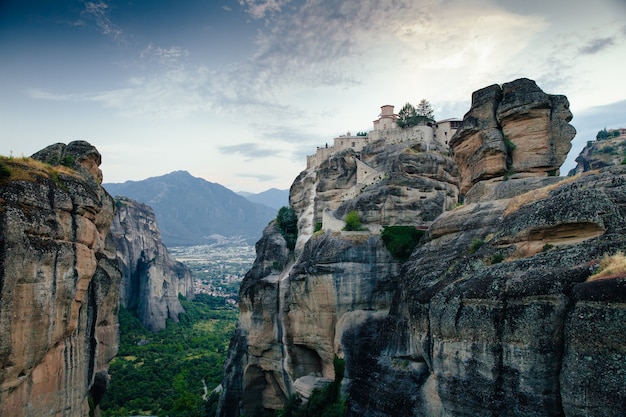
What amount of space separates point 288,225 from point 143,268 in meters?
59.1

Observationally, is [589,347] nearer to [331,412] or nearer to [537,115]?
[537,115]

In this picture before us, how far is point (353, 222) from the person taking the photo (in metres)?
37.3

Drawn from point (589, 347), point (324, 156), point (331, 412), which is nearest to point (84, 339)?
point (331, 412)

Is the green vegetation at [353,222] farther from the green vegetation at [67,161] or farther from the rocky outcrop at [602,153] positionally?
the rocky outcrop at [602,153]

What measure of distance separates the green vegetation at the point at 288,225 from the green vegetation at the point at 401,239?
15.3 metres

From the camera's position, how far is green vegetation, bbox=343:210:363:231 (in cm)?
3716

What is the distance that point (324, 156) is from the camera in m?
57.7

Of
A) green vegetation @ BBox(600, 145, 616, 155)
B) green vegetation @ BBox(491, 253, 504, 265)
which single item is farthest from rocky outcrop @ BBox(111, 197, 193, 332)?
green vegetation @ BBox(600, 145, 616, 155)

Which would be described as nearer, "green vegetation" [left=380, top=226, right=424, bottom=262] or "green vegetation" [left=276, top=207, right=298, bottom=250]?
"green vegetation" [left=380, top=226, right=424, bottom=262]

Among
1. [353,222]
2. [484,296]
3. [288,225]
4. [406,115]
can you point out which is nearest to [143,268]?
[288,225]

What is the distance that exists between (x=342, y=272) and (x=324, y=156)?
26.1 metres

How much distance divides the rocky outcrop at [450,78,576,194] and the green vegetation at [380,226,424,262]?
6846 millimetres

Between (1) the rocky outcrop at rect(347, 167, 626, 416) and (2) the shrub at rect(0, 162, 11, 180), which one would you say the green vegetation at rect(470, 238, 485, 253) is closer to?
(1) the rocky outcrop at rect(347, 167, 626, 416)

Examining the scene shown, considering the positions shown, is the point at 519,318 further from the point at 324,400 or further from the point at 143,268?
the point at 143,268
